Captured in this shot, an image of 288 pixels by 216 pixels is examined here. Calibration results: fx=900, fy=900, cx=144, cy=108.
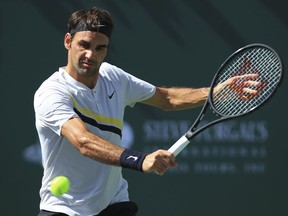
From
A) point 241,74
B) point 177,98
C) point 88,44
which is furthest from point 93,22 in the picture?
point 241,74

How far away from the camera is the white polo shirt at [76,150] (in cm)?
459

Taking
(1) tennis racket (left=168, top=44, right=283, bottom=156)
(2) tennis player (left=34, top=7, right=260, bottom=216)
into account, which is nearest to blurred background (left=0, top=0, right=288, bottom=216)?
(1) tennis racket (left=168, top=44, right=283, bottom=156)

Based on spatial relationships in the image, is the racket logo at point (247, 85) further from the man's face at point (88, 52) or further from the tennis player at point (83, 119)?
the man's face at point (88, 52)

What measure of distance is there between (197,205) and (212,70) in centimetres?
111

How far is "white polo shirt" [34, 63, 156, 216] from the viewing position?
15.0ft

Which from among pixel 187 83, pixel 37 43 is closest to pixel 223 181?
pixel 187 83

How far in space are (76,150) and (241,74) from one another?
1113 millimetres

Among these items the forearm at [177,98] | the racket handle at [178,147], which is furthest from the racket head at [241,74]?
the racket handle at [178,147]

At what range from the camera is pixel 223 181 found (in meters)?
7.31

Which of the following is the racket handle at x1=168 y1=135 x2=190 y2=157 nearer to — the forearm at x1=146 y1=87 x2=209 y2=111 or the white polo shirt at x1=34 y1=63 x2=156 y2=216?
the white polo shirt at x1=34 y1=63 x2=156 y2=216

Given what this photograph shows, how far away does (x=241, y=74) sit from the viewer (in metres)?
5.12

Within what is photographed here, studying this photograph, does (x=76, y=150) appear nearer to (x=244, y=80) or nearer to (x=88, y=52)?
(x=88, y=52)

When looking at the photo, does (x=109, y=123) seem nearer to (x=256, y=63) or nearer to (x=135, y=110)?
(x=256, y=63)

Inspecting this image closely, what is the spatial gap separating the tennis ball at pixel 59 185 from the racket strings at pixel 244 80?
2.84ft
